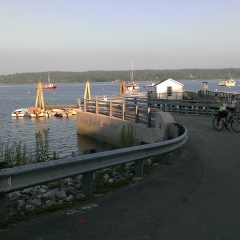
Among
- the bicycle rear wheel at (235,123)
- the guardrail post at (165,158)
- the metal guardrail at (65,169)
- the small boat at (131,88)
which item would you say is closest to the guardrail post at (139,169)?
the metal guardrail at (65,169)

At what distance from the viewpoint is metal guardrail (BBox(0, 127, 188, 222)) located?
5414 mm

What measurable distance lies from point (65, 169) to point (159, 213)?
158cm

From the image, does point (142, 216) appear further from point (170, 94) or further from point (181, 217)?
point (170, 94)

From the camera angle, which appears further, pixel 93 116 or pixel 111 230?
pixel 93 116

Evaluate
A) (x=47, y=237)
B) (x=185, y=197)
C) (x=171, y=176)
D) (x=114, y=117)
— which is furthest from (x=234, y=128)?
(x=47, y=237)

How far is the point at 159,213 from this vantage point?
586cm

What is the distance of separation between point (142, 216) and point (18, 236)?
1.75m

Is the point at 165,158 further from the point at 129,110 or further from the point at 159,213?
the point at 129,110

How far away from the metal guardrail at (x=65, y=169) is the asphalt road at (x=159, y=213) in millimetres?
447

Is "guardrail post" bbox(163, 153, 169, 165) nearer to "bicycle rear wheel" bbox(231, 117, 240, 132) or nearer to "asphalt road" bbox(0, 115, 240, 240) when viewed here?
"asphalt road" bbox(0, 115, 240, 240)

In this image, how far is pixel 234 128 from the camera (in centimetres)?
1739

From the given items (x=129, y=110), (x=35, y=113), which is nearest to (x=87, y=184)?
(x=129, y=110)

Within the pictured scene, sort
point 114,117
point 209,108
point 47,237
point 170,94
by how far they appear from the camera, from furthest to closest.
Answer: point 170,94
point 209,108
point 114,117
point 47,237

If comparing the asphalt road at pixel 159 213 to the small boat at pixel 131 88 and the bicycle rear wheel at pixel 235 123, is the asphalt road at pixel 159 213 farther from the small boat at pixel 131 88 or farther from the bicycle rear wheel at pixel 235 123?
the small boat at pixel 131 88
